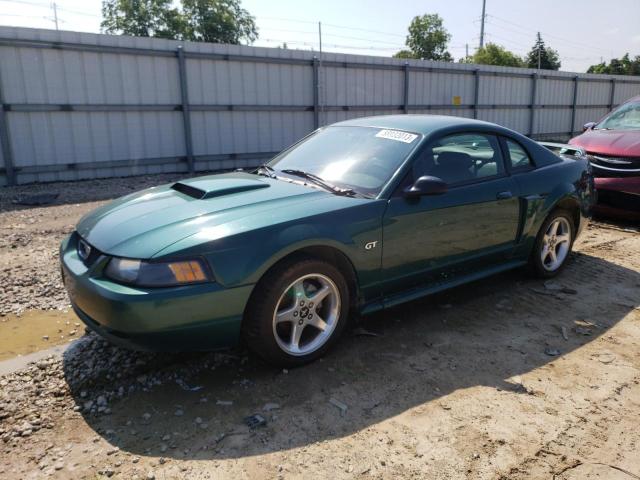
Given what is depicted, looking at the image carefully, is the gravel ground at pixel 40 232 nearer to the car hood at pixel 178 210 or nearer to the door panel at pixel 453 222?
the car hood at pixel 178 210

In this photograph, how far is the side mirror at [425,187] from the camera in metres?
3.38

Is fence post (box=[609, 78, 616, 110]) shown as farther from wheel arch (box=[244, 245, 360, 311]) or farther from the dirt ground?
wheel arch (box=[244, 245, 360, 311])

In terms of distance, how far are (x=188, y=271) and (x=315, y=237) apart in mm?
765

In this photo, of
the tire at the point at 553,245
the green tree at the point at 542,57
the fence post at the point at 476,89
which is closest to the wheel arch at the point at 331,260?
the tire at the point at 553,245

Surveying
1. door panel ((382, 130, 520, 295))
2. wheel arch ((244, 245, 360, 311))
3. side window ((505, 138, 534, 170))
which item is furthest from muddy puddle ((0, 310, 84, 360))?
side window ((505, 138, 534, 170))

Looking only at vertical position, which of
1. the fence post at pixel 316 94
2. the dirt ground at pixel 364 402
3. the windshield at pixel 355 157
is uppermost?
the fence post at pixel 316 94

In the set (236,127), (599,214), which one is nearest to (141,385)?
(599,214)

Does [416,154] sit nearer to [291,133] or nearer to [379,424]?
[379,424]

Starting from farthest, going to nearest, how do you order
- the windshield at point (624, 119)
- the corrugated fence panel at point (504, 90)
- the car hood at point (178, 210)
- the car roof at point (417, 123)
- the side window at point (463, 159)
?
1. the corrugated fence panel at point (504, 90)
2. the windshield at point (624, 119)
3. the car roof at point (417, 123)
4. the side window at point (463, 159)
5. the car hood at point (178, 210)

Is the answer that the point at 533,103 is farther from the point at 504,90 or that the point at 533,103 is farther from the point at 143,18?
the point at 143,18

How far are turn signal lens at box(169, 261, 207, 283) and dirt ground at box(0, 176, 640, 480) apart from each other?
2.33 ft

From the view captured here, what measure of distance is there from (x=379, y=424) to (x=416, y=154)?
6.19 feet

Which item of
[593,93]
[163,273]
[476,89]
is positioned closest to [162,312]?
[163,273]

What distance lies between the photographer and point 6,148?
874cm
